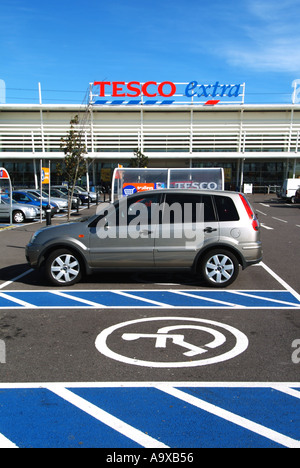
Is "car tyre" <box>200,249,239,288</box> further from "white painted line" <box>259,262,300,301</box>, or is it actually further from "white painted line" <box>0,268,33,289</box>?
"white painted line" <box>0,268,33,289</box>

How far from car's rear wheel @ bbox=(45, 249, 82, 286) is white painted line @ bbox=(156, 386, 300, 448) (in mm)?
3761

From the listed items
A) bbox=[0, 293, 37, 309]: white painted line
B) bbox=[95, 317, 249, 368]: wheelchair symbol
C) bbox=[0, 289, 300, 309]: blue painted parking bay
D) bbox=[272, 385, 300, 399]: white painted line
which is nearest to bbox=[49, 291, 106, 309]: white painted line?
bbox=[0, 289, 300, 309]: blue painted parking bay

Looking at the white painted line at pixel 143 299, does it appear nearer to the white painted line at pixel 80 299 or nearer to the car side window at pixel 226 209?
the white painted line at pixel 80 299

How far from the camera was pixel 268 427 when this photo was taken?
2.95m

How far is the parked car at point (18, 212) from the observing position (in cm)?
1795

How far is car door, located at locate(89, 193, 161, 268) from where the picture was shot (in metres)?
6.77

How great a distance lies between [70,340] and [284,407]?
2543 millimetres

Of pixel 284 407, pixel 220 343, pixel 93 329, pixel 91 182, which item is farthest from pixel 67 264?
pixel 91 182

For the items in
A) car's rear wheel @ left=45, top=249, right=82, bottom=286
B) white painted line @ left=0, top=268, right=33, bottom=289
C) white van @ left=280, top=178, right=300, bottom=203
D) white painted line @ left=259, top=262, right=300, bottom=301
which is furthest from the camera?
white van @ left=280, top=178, right=300, bottom=203

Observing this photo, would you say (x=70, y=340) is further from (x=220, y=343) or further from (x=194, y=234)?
(x=194, y=234)

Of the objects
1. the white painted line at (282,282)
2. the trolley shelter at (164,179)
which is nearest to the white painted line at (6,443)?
the white painted line at (282,282)

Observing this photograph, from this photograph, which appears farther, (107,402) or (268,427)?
(107,402)

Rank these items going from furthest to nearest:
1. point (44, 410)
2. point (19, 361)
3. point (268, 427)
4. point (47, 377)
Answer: point (19, 361), point (47, 377), point (44, 410), point (268, 427)

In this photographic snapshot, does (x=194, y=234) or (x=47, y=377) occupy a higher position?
(x=194, y=234)
